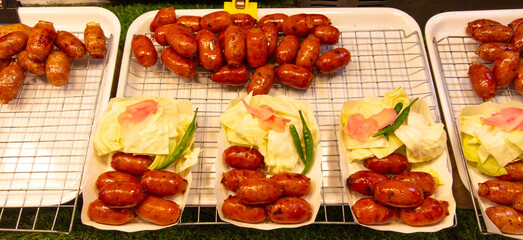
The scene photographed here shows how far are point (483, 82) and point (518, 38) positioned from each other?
0.69m

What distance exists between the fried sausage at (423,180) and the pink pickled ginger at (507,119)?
0.69m

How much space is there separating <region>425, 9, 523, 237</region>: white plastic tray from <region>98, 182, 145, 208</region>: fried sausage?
8.30 ft

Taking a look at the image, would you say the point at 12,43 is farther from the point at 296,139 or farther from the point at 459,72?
the point at 459,72

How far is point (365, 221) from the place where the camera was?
92.0 inches

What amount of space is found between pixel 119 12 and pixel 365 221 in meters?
3.54

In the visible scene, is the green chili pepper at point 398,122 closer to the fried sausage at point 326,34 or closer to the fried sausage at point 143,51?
the fried sausage at point 326,34

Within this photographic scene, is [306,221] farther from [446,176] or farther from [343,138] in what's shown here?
[446,176]

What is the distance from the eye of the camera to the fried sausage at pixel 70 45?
3.13 meters

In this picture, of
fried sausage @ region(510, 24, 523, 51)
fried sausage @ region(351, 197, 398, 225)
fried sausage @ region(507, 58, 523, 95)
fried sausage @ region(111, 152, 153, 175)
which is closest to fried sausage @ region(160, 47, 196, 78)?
fried sausage @ region(111, 152, 153, 175)

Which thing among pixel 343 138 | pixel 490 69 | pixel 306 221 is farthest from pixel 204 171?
pixel 490 69

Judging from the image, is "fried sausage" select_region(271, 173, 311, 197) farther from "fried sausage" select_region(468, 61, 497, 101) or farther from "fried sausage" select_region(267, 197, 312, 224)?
"fried sausage" select_region(468, 61, 497, 101)

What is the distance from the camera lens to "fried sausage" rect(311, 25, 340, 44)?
3199 mm

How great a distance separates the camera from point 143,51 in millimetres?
3068

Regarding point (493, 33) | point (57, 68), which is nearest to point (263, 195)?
point (57, 68)
